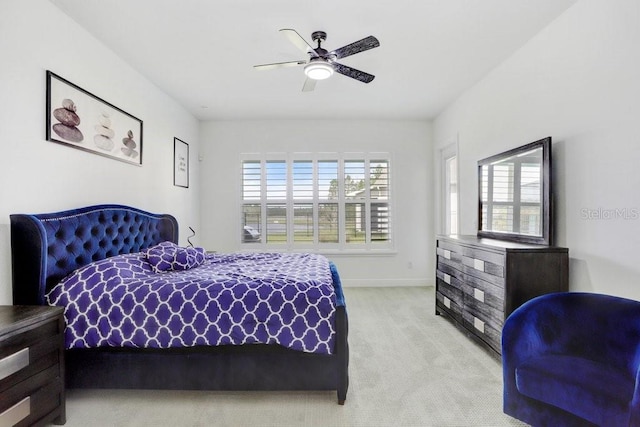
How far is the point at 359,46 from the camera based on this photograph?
2.35 meters

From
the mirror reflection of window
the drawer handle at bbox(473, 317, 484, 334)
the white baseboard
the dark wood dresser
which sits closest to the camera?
the dark wood dresser

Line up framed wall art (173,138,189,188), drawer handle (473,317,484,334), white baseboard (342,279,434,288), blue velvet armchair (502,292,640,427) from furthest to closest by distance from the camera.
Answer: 1. white baseboard (342,279,434,288)
2. framed wall art (173,138,189,188)
3. drawer handle (473,317,484,334)
4. blue velvet armchair (502,292,640,427)

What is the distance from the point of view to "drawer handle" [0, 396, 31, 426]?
1.53 metres

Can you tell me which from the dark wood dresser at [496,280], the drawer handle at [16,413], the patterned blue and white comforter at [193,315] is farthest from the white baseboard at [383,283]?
the drawer handle at [16,413]

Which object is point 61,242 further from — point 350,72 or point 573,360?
point 573,360

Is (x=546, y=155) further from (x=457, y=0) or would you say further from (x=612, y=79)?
(x=457, y=0)

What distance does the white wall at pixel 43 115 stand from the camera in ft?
6.75

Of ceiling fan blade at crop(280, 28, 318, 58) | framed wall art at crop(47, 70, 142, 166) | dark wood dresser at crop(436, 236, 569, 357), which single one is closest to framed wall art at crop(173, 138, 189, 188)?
framed wall art at crop(47, 70, 142, 166)

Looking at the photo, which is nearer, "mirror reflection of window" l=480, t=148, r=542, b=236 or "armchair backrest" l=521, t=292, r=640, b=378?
"armchair backrest" l=521, t=292, r=640, b=378

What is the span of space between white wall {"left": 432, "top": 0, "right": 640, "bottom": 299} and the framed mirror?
116 mm

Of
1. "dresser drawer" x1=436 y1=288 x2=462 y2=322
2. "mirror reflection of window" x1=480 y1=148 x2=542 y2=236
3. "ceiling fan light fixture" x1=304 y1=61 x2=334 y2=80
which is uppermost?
"ceiling fan light fixture" x1=304 y1=61 x2=334 y2=80

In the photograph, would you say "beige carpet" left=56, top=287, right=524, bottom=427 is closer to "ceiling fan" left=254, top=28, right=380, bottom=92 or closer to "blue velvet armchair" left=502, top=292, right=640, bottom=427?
"blue velvet armchair" left=502, top=292, right=640, bottom=427

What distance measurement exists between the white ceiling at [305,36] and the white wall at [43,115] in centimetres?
21

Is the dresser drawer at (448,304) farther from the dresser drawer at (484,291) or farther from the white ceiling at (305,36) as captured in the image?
the white ceiling at (305,36)
